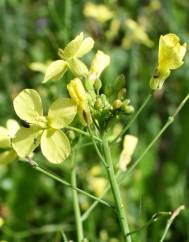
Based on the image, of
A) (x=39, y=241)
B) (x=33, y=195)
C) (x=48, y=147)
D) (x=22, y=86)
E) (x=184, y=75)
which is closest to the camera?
(x=48, y=147)

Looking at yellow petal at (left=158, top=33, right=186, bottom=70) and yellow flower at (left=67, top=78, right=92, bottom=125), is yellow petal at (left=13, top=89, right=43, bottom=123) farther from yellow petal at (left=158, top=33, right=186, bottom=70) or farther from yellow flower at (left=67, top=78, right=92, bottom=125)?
yellow petal at (left=158, top=33, right=186, bottom=70)

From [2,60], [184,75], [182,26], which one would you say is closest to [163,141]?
[184,75]

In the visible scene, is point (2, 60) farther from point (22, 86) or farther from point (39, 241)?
point (39, 241)

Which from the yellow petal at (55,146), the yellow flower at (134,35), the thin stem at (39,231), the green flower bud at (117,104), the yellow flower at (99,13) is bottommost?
the thin stem at (39,231)

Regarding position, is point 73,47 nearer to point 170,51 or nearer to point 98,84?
point 98,84

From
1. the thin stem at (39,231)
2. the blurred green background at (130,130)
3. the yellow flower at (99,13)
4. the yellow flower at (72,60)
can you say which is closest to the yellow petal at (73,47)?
the yellow flower at (72,60)

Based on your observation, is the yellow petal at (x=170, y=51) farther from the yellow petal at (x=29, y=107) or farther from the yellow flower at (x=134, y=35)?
the yellow flower at (x=134, y=35)

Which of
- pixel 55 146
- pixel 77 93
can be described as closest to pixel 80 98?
pixel 77 93
